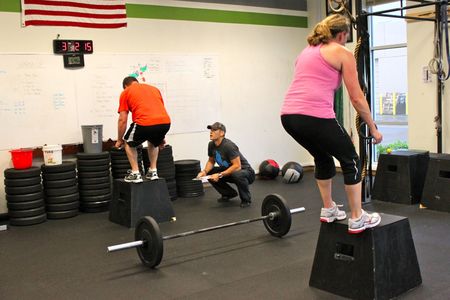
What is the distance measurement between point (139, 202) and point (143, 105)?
0.96 m

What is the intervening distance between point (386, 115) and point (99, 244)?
4.98 m

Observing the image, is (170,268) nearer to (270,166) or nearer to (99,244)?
(99,244)

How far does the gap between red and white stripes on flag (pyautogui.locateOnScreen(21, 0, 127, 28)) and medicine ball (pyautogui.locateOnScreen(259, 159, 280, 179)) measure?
2.86 m

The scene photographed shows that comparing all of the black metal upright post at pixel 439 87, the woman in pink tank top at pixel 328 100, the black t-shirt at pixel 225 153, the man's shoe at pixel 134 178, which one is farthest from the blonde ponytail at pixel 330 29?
the black metal upright post at pixel 439 87

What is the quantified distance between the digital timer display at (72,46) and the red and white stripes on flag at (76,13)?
0.21m

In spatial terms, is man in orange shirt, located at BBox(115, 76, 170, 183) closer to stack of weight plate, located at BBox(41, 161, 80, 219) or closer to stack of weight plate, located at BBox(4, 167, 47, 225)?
stack of weight plate, located at BBox(41, 161, 80, 219)

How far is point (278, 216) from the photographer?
433cm

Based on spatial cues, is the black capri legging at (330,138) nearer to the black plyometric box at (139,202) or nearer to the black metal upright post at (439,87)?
the black plyometric box at (139,202)

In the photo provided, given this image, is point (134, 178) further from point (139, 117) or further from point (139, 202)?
point (139, 117)

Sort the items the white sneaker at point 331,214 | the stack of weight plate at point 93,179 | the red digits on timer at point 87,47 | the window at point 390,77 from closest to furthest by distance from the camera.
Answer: the white sneaker at point 331,214 → the stack of weight plate at point 93,179 → the red digits on timer at point 87,47 → the window at point 390,77

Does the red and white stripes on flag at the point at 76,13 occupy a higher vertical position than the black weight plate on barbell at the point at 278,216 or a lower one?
higher

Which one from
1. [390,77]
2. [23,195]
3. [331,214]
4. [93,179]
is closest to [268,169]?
[390,77]

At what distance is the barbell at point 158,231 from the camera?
11.9 feet

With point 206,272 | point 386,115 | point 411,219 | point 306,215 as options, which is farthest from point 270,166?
point 206,272
